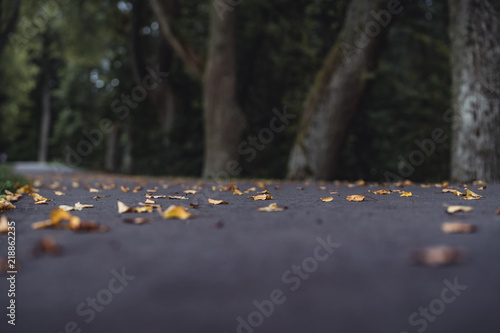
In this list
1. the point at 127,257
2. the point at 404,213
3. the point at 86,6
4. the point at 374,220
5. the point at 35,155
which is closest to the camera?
the point at 127,257

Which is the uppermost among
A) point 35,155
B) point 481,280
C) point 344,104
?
point 344,104

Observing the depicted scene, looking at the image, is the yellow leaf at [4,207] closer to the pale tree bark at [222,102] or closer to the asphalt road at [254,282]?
the asphalt road at [254,282]

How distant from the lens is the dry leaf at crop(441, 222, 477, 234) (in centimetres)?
220

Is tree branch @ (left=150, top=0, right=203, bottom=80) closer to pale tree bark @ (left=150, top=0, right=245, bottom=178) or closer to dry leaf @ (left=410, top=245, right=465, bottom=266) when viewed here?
pale tree bark @ (left=150, top=0, right=245, bottom=178)

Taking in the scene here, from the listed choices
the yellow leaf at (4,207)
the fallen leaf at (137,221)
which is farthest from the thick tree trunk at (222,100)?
the fallen leaf at (137,221)

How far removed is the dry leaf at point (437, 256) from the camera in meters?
1.79

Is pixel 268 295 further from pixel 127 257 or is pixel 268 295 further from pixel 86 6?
pixel 86 6

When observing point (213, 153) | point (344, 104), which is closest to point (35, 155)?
point (213, 153)

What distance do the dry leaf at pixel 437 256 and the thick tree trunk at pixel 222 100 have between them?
28.8 ft

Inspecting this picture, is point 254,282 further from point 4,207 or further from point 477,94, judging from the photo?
point 477,94

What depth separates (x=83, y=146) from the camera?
36094mm

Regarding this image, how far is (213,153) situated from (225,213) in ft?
25.5

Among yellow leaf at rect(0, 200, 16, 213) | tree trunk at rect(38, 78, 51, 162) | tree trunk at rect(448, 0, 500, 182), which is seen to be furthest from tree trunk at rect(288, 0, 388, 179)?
tree trunk at rect(38, 78, 51, 162)

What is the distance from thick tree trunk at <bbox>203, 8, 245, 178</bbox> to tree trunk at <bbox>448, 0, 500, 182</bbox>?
204 inches
